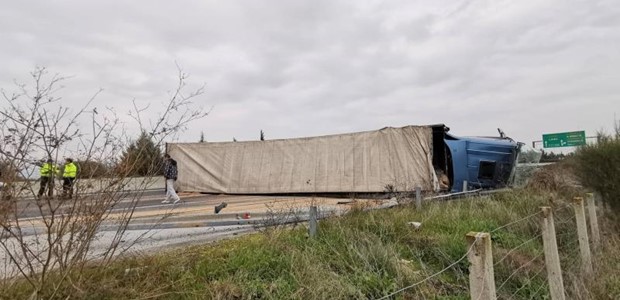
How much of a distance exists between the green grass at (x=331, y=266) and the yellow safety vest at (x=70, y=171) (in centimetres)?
78

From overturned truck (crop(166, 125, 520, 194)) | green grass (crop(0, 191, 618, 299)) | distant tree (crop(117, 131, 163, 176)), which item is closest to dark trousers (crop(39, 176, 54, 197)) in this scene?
distant tree (crop(117, 131, 163, 176))

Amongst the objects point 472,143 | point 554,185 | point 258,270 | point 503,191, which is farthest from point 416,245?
point 472,143

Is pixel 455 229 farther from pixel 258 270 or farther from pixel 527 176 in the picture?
pixel 527 176

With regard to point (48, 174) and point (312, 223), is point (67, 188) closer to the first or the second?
point (48, 174)

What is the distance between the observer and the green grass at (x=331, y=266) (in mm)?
3898

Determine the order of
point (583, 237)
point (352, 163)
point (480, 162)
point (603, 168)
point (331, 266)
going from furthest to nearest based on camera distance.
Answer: point (352, 163)
point (480, 162)
point (603, 168)
point (583, 237)
point (331, 266)

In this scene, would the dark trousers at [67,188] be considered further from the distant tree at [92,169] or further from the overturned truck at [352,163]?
the overturned truck at [352,163]

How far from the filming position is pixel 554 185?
11984mm

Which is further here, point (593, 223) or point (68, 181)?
point (593, 223)

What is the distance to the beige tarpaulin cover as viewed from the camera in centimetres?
1491

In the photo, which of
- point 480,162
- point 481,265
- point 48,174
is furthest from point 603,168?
point 48,174

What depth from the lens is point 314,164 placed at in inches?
666

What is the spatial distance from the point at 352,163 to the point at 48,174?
1330 centimetres

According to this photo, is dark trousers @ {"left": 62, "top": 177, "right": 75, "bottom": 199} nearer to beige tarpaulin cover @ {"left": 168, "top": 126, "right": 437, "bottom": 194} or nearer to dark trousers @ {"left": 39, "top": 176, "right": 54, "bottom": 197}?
dark trousers @ {"left": 39, "top": 176, "right": 54, "bottom": 197}
